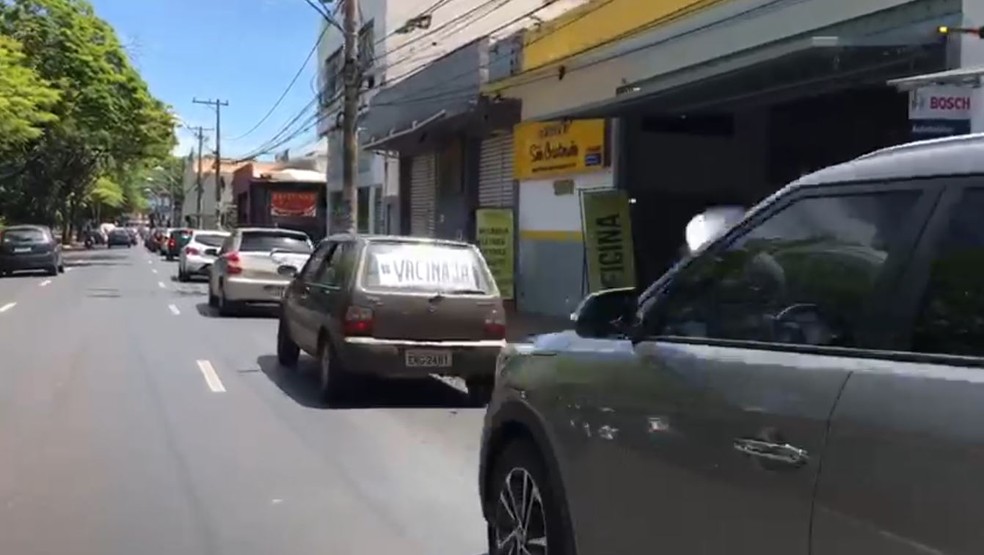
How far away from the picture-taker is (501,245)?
75.0 feet

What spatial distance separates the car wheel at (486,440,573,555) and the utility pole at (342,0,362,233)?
18.3 meters

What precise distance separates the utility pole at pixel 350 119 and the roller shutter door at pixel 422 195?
609 centimetres

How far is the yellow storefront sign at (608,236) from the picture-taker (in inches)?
720

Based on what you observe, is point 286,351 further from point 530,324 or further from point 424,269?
point 530,324

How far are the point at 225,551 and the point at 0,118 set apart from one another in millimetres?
30349

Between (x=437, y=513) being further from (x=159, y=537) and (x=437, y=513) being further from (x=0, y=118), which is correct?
(x=0, y=118)

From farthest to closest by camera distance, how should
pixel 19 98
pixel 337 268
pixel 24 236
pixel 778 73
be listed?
1. pixel 24 236
2. pixel 19 98
3. pixel 778 73
4. pixel 337 268

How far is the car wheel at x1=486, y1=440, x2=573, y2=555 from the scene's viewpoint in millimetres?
4477

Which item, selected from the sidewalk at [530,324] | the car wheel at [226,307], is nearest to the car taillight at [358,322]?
the sidewalk at [530,324]

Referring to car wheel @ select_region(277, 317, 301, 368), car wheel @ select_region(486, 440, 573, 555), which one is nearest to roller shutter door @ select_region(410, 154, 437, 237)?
car wheel @ select_region(277, 317, 301, 368)

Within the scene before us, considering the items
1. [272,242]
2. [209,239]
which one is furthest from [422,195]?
[272,242]

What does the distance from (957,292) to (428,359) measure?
8156mm

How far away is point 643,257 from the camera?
19.2 meters

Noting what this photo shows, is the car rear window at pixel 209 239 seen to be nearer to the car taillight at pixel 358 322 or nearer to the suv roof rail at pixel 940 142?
the car taillight at pixel 358 322
